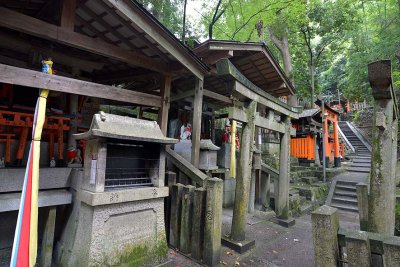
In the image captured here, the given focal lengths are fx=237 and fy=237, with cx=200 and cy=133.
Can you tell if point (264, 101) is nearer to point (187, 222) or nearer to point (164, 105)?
point (164, 105)

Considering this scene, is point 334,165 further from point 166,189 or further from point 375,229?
point 166,189

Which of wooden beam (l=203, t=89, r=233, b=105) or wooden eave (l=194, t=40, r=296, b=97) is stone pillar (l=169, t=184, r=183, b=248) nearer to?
wooden beam (l=203, t=89, r=233, b=105)

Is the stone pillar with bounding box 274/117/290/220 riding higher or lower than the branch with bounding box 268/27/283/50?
lower

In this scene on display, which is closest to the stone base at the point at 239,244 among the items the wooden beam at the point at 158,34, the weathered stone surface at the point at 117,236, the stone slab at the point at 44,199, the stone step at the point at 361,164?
the weathered stone surface at the point at 117,236

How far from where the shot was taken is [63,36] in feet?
15.5

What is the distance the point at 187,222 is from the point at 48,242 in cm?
274

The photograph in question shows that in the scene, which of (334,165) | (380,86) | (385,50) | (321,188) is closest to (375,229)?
(380,86)

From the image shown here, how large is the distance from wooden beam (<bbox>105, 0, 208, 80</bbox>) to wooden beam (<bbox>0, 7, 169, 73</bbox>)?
86cm

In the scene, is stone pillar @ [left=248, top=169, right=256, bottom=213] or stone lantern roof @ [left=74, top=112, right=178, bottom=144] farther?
stone pillar @ [left=248, top=169, right=256, bottom=213]

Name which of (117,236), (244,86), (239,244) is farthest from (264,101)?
(117,236)

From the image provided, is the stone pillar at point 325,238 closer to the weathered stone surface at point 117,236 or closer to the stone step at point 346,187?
the weathered stone surface at point 117,236

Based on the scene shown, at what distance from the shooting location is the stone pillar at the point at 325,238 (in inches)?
126

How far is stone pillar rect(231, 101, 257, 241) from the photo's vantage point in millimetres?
5656

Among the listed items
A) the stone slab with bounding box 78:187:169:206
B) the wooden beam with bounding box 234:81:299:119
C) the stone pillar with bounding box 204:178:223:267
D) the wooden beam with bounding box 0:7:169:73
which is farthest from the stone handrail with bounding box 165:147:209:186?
the wooden beam with bounding box 0:7:169:73
